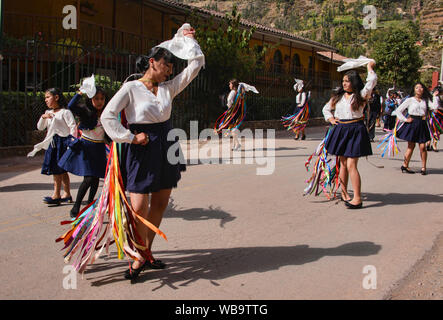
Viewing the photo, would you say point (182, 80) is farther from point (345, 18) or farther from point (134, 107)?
point (345, 18)

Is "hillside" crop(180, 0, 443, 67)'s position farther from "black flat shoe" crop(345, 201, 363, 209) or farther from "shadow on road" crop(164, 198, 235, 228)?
"shadow on road" crop(164, 198, 235, 228)

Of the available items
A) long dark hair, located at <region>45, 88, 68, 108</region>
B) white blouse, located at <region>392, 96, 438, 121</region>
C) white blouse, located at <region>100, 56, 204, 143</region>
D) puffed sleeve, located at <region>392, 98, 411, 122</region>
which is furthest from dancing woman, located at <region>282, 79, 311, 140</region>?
white blouse, located at <region>100, 56, 204, 143</region>

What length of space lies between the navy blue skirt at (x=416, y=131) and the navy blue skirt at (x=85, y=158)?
6390 millimetres

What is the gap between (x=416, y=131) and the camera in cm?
946

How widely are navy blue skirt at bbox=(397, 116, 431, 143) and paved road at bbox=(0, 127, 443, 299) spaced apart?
125 cm


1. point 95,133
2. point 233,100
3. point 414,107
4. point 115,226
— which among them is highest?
point 233,100

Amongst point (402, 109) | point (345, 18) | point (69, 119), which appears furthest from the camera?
point (345, 18)

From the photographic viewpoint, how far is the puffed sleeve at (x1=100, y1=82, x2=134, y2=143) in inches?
143

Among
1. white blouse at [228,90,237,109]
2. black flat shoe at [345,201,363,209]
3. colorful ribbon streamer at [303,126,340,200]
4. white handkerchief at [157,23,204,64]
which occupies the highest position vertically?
white blouse at [228,90,237,109]

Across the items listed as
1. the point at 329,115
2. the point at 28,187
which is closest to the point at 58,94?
the point at 28,187

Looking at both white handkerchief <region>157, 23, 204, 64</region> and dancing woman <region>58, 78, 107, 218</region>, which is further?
dancing woman <region>58, 78, 107, 218</region>

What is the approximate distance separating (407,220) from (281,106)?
52.1 feet

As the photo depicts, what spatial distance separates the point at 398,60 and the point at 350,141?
40441 millimetres

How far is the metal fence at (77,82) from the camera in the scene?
1070 cm
